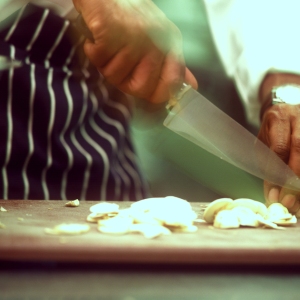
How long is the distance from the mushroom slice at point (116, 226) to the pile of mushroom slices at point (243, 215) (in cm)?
14

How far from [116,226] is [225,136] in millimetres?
350

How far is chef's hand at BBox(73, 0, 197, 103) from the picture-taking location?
2.97ft

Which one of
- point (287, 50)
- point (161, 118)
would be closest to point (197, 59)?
point (287, 50)

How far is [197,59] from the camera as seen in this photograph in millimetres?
1430

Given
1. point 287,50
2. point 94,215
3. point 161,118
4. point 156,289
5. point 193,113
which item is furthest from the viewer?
point 287,50

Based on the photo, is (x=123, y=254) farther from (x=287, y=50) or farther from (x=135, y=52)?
(x=287, y=50)

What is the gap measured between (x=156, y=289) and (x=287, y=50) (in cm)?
99

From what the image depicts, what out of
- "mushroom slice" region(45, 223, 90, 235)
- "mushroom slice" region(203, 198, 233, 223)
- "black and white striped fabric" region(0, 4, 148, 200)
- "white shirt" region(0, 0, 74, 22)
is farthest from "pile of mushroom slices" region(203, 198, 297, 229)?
"white shirt" region(0, 0, 74, 22)

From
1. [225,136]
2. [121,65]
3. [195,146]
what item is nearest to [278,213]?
[225,136]

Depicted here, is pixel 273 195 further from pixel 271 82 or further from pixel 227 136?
pixel 271 82

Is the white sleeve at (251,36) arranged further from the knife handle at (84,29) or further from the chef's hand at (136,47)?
the knife handle at (84,29)

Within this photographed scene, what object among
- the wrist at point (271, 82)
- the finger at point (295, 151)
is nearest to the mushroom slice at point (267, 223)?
the finger at point (295, 151)

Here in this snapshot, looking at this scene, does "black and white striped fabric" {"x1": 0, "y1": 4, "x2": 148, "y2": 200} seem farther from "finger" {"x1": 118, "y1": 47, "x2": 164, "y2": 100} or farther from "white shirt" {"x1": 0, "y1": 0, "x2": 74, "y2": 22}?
"finger" {"x1": 118, "y1": 47, "x2": 164, "y2": 100}

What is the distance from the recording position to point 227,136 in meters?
0.92
